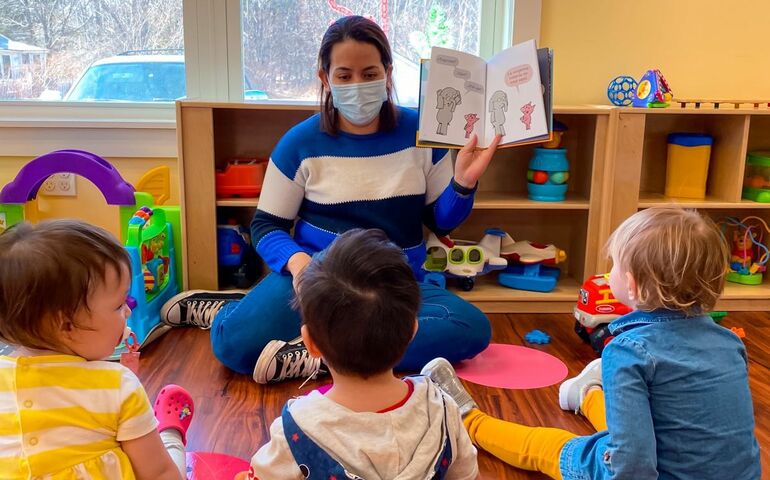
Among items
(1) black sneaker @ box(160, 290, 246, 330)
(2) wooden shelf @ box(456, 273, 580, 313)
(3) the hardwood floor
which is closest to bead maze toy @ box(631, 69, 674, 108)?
(2) wooden shelf @ box(456, 273, 580, 313)

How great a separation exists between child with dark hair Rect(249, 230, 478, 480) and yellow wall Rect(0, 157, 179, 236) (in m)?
1.77

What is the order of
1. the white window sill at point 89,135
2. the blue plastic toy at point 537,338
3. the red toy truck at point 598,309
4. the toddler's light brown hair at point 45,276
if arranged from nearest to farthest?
the toddler's light brown hair at point 45,276 < the red toy truck at point 598,309 < the blue plastic toy at point 537,338 < the white window sill at point 89,135

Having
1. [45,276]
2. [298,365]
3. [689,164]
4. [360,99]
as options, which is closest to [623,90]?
[689,164]

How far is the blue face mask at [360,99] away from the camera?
1685 mm

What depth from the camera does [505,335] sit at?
2086mm

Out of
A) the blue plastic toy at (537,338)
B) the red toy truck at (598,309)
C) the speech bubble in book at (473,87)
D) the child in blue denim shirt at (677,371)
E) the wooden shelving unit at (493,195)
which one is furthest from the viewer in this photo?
the wooden shelving unit at (493,195)

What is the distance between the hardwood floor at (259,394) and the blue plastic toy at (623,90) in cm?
77

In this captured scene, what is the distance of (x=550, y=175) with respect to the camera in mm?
2320

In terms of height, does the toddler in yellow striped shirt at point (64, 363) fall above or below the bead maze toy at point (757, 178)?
below

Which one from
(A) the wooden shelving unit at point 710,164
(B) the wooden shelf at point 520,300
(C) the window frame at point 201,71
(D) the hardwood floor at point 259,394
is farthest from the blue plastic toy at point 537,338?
(C) the window frame at point 201,71

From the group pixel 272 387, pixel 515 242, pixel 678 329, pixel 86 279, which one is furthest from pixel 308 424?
pixel 515 242

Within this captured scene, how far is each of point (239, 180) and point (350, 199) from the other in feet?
2.05

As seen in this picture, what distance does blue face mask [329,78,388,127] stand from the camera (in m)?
1.68

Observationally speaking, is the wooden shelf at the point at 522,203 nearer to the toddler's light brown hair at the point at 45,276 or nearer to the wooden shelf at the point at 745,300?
the wooden shelf at the point at 745,300
